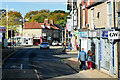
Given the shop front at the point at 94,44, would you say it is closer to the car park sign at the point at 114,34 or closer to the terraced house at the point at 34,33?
the car park sign at the point at 114,34

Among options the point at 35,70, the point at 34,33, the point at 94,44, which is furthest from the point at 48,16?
the point at 35,70

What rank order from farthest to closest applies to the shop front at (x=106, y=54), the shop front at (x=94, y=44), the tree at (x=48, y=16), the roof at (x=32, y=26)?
1. the tree at (x=48, y=16)
2. the roof at (x=32, y=26)
3. the shop front at (x=94, y=44)
4. the shop front at (x=106, y=54)

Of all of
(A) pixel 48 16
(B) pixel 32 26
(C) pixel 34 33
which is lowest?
(C) pixel 34 33

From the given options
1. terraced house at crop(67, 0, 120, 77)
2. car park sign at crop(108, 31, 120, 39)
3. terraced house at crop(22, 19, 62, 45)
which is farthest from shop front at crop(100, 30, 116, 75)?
terraced house at crop(22, 19, 62, 45)

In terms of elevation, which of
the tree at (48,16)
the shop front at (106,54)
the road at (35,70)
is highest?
the tree at (48,16)

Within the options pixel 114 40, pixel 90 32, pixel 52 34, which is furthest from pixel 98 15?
pixel 52 34

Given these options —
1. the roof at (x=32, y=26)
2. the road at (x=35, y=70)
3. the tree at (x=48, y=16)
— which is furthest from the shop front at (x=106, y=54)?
the tree at (x=48, y=16)

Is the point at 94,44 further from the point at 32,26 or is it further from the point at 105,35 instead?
the point at 32,26

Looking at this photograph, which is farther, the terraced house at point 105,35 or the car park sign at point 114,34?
the terraced house at point 105,35

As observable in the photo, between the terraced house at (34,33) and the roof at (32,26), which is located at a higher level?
the roof at (32,26)

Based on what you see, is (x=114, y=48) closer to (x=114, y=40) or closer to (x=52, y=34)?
(x=114, y=40)

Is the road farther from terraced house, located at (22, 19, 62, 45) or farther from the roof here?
the roof

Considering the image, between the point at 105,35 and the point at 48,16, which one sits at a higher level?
the point at 48,16

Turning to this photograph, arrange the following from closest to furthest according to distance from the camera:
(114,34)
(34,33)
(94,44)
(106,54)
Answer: (114,34) → (106,54) → (94,44) → (34,33)
